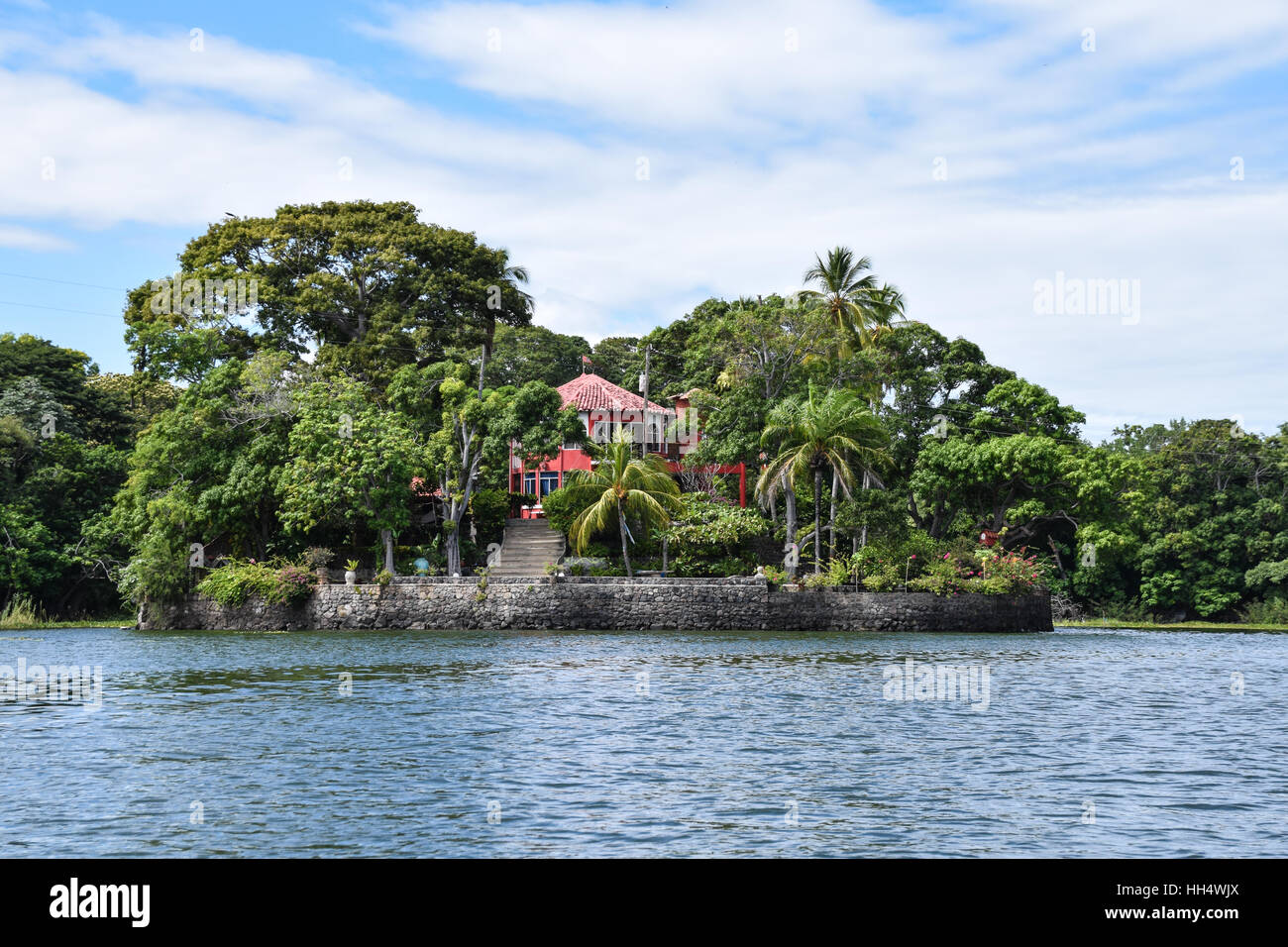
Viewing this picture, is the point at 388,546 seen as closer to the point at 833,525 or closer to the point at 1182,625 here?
the point at 833,525

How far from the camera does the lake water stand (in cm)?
1030

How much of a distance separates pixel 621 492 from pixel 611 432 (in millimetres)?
7736

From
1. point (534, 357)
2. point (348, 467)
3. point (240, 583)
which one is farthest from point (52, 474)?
point (534, 357)

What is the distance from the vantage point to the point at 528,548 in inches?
1781

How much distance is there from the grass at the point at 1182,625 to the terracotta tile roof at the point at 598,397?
68.1 ft

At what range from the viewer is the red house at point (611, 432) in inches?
1959

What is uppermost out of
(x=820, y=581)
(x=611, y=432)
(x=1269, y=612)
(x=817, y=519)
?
(x=611, y=432)

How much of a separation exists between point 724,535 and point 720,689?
21.7m

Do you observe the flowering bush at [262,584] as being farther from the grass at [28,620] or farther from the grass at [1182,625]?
the grass at [1182,625]
